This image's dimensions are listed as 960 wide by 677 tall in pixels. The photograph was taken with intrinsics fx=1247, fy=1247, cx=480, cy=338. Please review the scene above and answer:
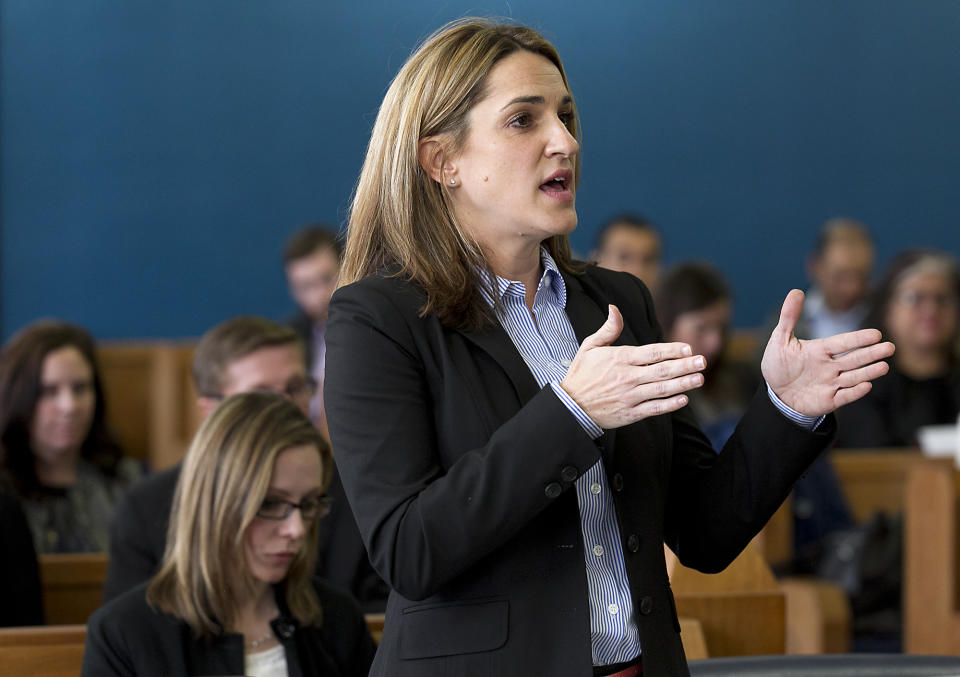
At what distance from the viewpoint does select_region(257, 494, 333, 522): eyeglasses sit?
222 centimetres

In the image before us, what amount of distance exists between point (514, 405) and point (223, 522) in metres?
0.99

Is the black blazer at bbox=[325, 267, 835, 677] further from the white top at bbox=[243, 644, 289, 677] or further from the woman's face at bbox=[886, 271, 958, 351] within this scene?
the woman's face at bbox=[886, 271, 958, 351]

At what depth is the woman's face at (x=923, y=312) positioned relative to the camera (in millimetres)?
4887

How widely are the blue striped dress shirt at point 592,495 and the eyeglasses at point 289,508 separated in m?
0.92

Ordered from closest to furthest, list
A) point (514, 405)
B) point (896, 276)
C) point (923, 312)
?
point (514, 405) < point (923, 312) < point (896, 276)

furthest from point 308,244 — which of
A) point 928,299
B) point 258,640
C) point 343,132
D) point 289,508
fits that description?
point 258,640

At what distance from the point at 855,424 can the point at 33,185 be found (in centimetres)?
467

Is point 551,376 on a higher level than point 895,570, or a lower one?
higher

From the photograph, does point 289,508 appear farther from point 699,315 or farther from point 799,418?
point 699,315

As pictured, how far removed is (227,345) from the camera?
3.09 m

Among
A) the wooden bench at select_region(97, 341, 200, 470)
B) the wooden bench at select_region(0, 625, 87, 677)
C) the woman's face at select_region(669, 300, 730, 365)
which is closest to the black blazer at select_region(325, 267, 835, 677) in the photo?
the wooden bench at select_region(0, 625, 87, 677)

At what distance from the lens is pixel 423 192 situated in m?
1.49

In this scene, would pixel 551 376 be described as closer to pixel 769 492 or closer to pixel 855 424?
pixel 769 492

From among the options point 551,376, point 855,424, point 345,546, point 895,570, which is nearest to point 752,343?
point 855,424
